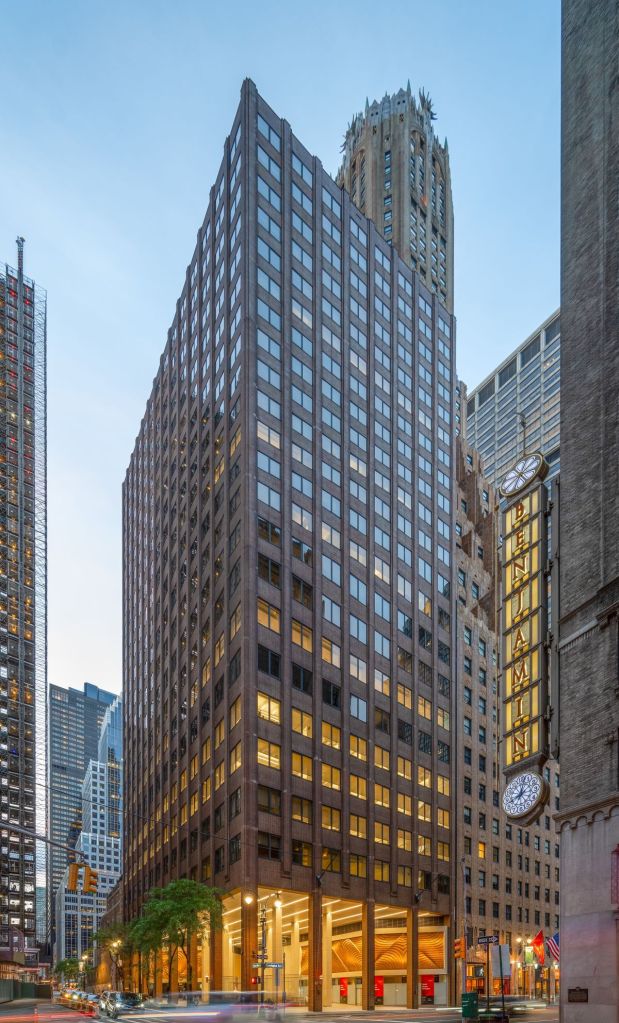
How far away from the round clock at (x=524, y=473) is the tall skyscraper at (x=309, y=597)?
38250mm

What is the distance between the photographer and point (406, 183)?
508 feet

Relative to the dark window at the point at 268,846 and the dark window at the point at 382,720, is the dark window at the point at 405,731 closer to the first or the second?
the dark window at the point at 382,720

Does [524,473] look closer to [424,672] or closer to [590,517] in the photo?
[590,517]

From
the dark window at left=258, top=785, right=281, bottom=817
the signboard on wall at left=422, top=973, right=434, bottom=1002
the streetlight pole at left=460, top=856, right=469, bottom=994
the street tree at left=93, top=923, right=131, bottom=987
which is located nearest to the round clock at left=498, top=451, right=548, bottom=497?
the dark window at left=258, top=785, right=281, bottom=817

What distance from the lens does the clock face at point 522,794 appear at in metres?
32.0

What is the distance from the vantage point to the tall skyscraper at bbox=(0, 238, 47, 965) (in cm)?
15475

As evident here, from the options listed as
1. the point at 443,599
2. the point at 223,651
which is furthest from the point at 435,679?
the point at 223,651

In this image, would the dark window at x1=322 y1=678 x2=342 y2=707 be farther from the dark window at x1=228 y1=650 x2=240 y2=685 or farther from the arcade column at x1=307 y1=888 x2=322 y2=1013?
the arcade column at x1=307 y1=888 x2=322 y2=1013

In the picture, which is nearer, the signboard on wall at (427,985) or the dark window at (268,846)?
the dark window at (268,846)

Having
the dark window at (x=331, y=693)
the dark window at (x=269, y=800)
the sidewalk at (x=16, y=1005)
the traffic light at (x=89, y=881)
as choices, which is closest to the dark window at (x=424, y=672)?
the dark window at (x=331, y=693)

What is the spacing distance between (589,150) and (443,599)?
2748 inches

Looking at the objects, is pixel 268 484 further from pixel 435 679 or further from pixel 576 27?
pixel 576 27

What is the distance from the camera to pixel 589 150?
112ft

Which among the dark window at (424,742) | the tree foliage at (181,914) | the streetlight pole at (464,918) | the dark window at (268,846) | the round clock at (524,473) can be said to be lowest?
the streetlight pole at (464,918)
